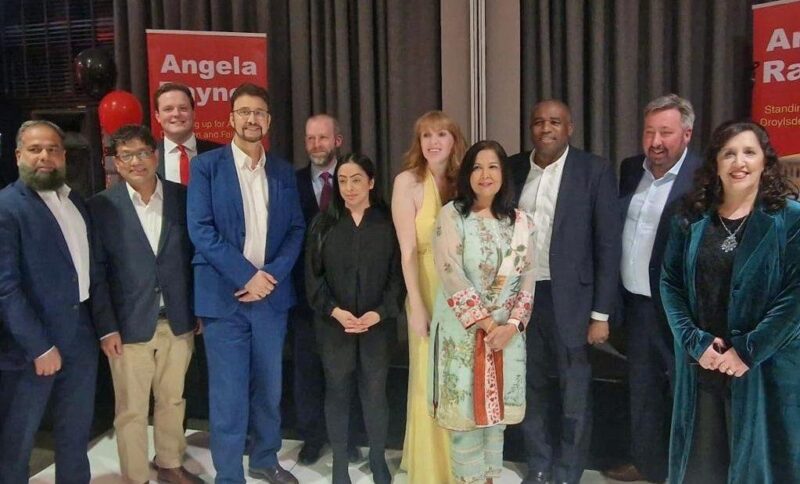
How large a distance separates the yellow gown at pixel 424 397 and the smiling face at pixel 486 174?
0.22 meters

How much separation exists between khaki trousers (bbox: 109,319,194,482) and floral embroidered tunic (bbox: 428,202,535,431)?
3.45 ft

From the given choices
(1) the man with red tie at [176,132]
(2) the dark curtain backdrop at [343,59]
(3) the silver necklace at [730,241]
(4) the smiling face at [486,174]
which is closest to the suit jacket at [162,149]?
(1) the man with red tie at [176,132]

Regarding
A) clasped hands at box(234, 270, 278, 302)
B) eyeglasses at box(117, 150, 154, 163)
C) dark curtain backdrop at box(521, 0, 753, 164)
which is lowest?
clasped hands at box(234, 270, 278, 302)

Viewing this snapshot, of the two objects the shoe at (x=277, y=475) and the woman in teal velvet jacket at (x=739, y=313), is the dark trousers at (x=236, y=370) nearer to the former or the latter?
the shoe at (x=277, y=475)

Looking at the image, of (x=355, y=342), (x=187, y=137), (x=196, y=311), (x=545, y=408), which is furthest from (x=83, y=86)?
(x=545, y=408)

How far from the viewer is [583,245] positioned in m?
2.46

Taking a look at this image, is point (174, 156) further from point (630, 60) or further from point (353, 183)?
point (630, 60)

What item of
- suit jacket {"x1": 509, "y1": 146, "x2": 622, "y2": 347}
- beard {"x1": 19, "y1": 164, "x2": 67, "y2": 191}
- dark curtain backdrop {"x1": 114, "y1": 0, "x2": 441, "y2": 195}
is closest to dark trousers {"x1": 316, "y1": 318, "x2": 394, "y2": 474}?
suit jacket {"x1": 509, "y1": 146, "x2": 622, "y2": 347}

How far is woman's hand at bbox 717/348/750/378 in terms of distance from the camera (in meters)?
1.98

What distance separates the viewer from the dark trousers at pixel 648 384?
252cm

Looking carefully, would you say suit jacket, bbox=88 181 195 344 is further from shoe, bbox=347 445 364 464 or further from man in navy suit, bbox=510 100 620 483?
man in navy suit, bbox=510 100 620 483

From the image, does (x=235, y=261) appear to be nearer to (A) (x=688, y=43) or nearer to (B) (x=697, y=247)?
(B) (x=697, y=247)

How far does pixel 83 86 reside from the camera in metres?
3.87

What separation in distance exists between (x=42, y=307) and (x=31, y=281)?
0.30 ft
